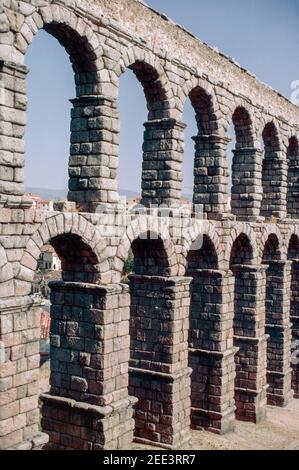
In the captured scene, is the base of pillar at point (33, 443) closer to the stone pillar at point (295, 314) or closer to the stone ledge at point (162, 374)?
the stone ledge at point (162, 374)

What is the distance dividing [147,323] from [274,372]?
8773mm

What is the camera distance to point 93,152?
43.3 ft

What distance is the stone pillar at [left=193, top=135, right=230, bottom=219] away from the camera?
1777 cm

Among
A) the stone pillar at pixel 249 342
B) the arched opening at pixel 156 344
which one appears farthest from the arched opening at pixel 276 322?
the arched opening at pixel 156 344

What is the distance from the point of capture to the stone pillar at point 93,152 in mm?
13109

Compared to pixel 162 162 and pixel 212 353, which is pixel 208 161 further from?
pixel 212 353

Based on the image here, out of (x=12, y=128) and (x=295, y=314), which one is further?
(x=295, y=314)

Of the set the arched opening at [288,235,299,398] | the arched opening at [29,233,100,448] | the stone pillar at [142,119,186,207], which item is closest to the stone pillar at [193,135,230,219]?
the stone pillar at [142,119,186,207]

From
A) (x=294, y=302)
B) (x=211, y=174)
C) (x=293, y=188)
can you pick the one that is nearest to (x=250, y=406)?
(x=294, y=302)

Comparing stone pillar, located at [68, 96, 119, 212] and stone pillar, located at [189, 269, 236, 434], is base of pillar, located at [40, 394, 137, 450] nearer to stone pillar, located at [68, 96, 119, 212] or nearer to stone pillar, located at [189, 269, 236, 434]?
stone pillar, located at [68, 96, 119, 212]

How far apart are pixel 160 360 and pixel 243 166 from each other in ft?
25.8

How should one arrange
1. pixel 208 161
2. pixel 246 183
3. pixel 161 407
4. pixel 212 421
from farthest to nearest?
pixel 246 183 < pixel 208 161 < pixel 212 421 < pixel 161 407

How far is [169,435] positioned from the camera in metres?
15.5

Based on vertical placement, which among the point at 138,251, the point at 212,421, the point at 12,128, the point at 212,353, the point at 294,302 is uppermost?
the point at 12,128
